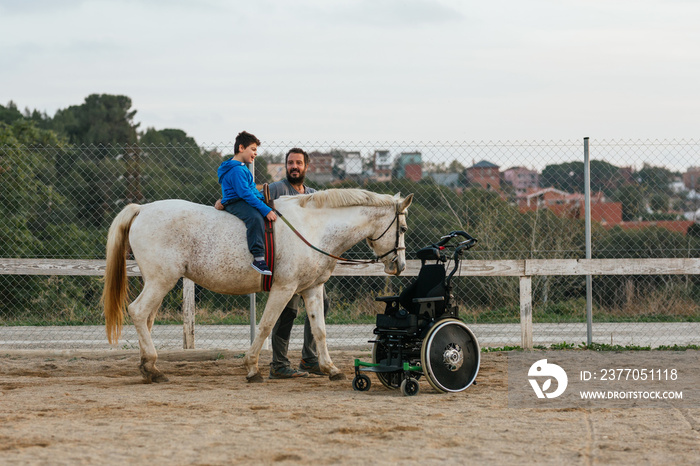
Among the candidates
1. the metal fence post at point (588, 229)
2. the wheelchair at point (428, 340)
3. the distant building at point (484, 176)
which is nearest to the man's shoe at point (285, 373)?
the wheelchair at point (428, 340)

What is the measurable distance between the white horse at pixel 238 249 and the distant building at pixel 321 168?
3486mm

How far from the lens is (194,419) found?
4.98m

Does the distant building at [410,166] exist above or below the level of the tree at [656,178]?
above

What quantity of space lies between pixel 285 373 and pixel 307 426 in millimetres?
2653

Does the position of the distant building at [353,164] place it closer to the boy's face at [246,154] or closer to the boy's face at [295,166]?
the boy's face at [295,166]

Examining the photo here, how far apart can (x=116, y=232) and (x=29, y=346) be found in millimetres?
3742

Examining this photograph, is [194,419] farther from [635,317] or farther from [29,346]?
[635,317]

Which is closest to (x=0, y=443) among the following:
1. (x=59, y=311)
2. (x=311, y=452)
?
(x=311, y=452)

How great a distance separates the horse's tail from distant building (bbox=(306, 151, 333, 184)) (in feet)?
12.9

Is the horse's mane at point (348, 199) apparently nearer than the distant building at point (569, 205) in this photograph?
Yes

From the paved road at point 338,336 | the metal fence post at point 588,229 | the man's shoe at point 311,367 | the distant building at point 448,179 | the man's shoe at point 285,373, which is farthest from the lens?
the distant building at point 448,179

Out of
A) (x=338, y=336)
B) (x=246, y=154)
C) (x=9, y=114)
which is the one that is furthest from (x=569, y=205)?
(x=9, y=114)

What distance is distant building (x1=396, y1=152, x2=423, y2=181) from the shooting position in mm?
10062

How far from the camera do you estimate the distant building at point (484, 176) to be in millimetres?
10538
